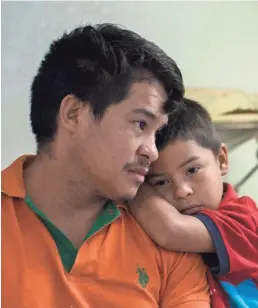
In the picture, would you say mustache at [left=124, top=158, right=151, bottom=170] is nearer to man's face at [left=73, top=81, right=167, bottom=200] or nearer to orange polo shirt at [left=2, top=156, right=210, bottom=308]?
man's face at [left=73, top=81, right=167, bottom=200]

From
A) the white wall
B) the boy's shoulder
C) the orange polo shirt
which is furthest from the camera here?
the white wall

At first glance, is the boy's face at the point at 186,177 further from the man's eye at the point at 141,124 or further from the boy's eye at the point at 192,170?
the man's eye at the point at 141,124

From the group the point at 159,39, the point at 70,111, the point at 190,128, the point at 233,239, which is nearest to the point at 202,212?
the point at 233,239

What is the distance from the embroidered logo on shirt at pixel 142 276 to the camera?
0.93m

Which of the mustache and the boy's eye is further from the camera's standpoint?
the boy's eye

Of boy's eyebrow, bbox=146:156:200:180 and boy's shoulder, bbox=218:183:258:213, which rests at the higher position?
boy's eyebrow, bbox=146:156:200:180

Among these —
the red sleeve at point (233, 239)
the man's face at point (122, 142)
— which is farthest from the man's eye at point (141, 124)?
the red sleeve at point (233, 239)

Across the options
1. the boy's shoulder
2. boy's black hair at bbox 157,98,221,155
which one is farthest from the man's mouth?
the boy's shoulder

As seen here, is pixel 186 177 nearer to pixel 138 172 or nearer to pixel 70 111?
pixel 138 172

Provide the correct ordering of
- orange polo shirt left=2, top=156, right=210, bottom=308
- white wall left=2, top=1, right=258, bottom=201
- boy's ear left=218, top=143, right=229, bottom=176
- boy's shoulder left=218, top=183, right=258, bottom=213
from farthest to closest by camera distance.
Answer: white wall left=2, top=1, right=258, bottom=201, boy's ear left=218, top=143, right=229, bottom=176, boy's shoulder left=218, top=183, right=258, bottom=213, orange polo shirt left=2, top=156, right=210, bottom=308

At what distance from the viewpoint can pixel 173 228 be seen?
3.07 ft

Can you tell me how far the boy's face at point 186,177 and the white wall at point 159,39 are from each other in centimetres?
50

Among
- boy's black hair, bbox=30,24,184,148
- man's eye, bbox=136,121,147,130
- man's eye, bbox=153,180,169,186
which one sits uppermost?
boy's black hair, bbox=30,24,184,148

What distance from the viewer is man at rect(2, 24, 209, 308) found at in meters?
0.89
